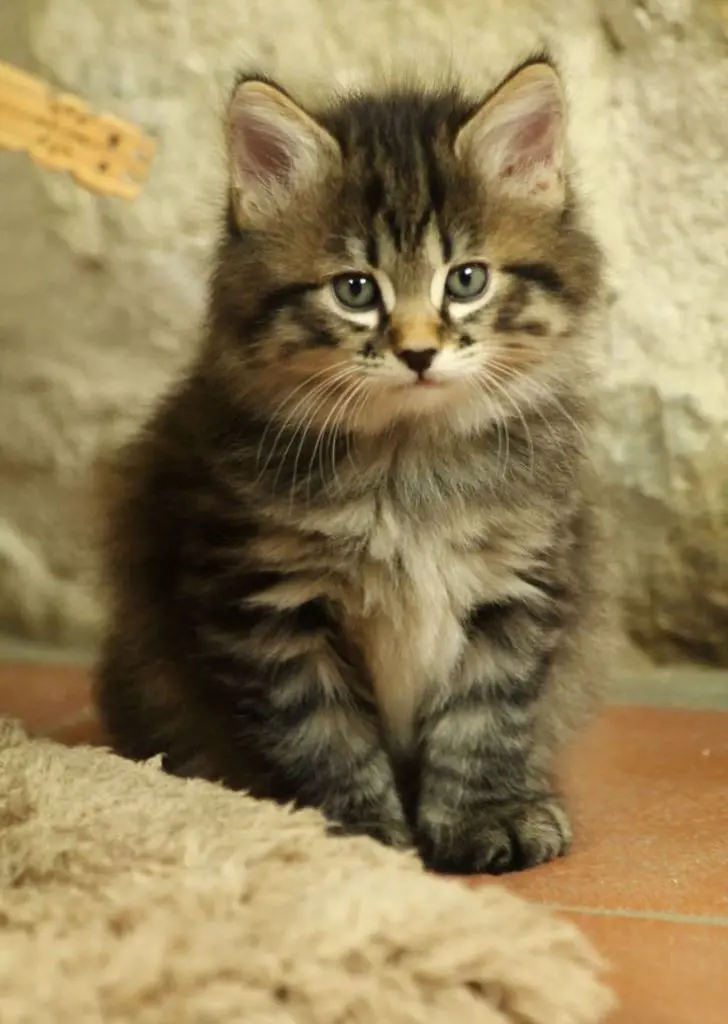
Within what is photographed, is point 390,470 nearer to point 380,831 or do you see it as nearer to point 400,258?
point 400,258

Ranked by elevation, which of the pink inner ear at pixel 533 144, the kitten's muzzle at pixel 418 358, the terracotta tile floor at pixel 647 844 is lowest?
the terracotta tile floor at pixel 647 844

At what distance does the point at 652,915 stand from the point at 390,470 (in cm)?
51

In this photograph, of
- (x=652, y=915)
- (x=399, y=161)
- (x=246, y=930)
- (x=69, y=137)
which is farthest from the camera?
(x=69, y=137)

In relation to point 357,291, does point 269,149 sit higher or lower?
higher

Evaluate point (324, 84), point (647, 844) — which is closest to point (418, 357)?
point (647, 844)

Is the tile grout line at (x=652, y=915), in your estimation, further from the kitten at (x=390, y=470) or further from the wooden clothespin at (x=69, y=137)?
the wooden clothespin at (x=69, y=137)

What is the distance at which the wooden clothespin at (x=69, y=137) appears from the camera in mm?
1499

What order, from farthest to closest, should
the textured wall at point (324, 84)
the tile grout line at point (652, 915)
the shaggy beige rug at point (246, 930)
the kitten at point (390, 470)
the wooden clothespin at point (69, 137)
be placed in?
the textured wall at point (324, 84) < the wooden clothespin at point (69, 137) < the kitten at point (390, 470) < the tile grout line at point (652, 915) < the shaggy beige rug at point (246, 930)

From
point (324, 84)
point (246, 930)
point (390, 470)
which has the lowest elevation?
point (246, 930)

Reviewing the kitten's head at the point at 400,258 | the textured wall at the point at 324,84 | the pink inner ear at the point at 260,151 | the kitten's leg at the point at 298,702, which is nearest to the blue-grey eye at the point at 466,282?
the kitten's head at the point at 400,258

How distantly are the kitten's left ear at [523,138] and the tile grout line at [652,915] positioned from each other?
0.72 meters

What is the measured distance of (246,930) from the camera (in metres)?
0.91

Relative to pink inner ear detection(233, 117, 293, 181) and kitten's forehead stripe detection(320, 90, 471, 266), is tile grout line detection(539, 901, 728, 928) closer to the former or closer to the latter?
kitten's forehead stripe detection(320, 90, 471, 266)

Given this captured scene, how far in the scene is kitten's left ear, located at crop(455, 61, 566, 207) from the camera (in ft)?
4.11
